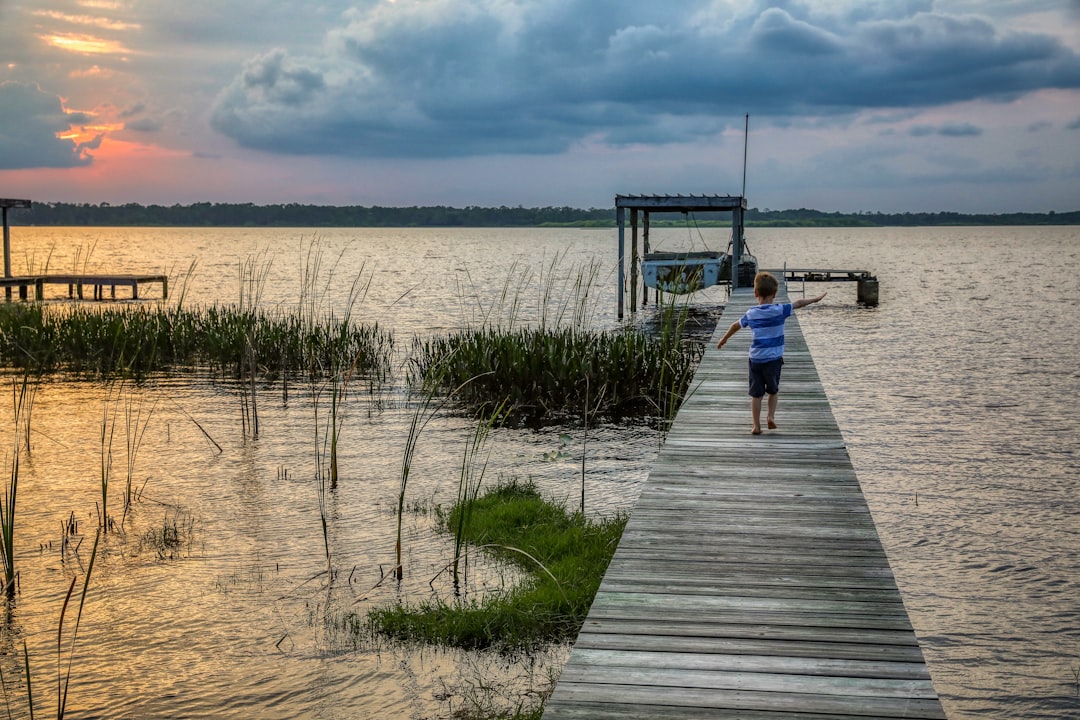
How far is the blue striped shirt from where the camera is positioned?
26.5 ft

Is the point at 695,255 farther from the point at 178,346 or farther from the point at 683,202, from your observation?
the point at 178,346

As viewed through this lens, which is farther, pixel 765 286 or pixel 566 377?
pixel 566 377

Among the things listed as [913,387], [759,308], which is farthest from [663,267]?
[759,308]

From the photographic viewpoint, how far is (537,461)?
11.2m

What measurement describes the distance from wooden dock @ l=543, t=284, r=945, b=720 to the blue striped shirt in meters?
1.03

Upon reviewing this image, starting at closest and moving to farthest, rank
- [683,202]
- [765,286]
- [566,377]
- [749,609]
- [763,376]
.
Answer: [749,609] → [765,286] → [763,376] → [566,377] → [683,202]

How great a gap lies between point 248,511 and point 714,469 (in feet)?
15.8

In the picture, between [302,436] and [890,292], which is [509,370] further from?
[890,292]

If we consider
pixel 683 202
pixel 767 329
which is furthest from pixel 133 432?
pixel 683 202

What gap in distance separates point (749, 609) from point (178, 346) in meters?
16.4

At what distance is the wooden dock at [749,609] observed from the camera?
365 centimetres

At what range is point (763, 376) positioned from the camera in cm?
818

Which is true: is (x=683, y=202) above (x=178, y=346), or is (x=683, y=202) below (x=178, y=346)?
above

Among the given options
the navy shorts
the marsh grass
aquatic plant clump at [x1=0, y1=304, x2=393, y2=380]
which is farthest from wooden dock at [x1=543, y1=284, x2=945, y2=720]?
aquatic plant clump at [x1=0, y1=304, x2=393, y2=380]
